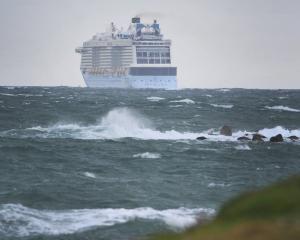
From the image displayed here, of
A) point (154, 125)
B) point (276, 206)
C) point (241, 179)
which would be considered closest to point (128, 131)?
point (154, 125)

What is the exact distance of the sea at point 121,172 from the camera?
20.6m

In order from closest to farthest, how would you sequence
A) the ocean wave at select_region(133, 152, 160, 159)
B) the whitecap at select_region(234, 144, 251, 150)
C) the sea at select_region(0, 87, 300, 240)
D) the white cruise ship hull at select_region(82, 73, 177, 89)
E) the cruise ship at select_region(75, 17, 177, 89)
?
1. the sea at select_region(0, 87, 300, 240)
2. the ocean wave at select_region(133, 152, 160, 159)
3. the whitecap at select_region(234, 144, 251, 150)
4. the white cruise ship hull at select_region(82, 73, 177, 89)
5. the cruise ship at select_region(75, 17, 177, 89)

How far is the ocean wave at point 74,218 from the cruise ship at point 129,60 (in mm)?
146241

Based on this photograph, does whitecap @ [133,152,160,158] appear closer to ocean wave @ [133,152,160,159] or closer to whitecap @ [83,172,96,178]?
ocean wave @ [133,152,160,159]

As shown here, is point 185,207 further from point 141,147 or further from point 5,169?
point 141,147

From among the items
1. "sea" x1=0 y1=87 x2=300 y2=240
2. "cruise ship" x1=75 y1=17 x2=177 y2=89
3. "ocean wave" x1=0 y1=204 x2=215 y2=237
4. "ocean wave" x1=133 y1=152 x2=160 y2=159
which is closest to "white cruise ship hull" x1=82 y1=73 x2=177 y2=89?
"cruise ship" x1=75 y1=17 x2=177 y2=89

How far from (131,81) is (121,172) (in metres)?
138

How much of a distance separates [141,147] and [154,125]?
61.9 ft

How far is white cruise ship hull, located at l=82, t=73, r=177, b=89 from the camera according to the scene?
170 m

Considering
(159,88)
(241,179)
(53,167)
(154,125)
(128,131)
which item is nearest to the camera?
(241,179)

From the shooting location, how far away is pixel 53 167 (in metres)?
33.0

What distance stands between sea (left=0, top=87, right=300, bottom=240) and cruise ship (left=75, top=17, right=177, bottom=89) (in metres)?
108

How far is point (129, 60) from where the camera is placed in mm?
175875

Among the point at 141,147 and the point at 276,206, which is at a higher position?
the point at 276,206
